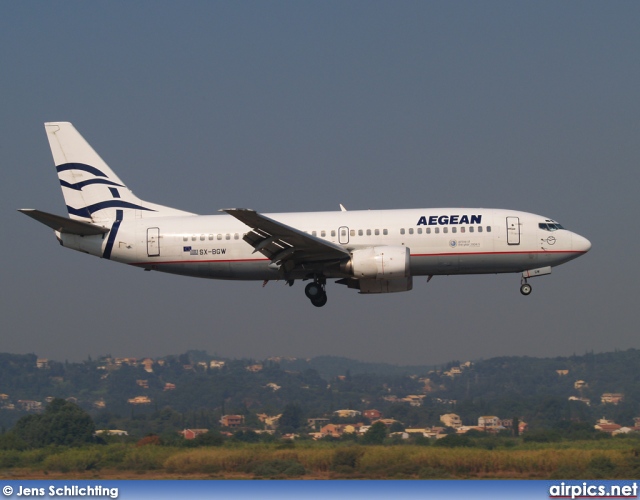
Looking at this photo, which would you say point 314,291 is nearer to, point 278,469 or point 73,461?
point 278,469

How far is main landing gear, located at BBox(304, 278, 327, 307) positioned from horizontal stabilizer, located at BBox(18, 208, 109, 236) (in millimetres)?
9741

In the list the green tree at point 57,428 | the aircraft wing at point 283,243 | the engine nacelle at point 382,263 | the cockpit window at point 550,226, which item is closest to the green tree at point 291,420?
the green tree at point 57,428

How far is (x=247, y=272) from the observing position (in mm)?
43438

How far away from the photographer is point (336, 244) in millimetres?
42062

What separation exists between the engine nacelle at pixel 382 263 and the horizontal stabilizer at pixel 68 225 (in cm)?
1205

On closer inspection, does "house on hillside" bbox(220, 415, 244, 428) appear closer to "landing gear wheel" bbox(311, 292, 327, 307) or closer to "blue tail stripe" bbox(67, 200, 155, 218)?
"blue tail stripe" bbox(67, 200, 155, 218)

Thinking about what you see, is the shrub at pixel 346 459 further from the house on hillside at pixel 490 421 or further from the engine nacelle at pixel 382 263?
the house on hillside at pixel 490 421

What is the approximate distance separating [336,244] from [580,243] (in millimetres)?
10859

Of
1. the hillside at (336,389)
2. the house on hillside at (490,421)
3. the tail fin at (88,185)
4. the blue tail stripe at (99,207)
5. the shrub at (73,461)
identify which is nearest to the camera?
the shrub at (73,461)

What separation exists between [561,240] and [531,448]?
987 centimetres

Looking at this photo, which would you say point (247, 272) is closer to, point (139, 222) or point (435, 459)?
point (139, 222)

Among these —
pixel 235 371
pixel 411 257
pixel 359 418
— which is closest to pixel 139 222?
pixel 411 257

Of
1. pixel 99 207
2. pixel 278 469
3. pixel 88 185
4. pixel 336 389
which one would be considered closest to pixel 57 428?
pixel 99 207

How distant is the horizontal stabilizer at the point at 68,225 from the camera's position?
42.4m
